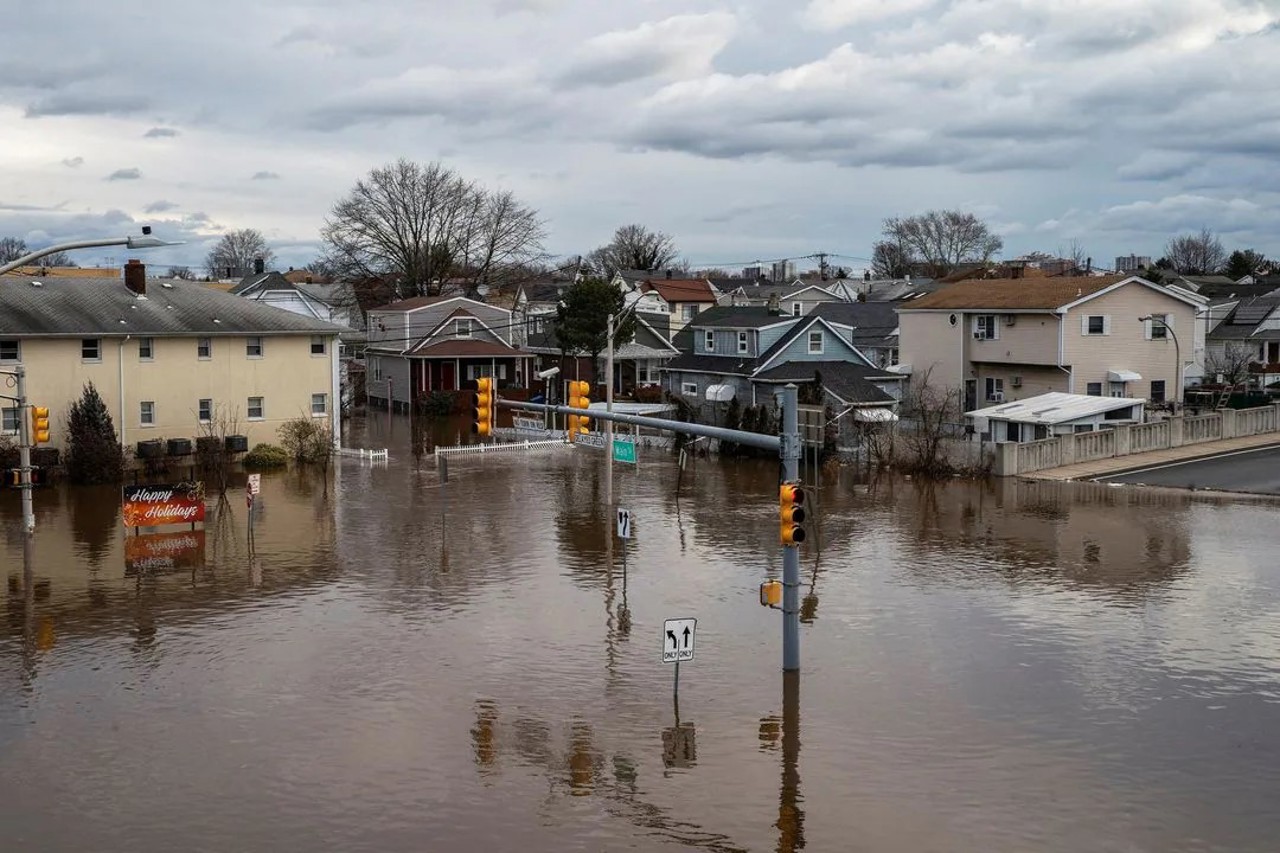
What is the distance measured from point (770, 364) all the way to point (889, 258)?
125065 millimetres

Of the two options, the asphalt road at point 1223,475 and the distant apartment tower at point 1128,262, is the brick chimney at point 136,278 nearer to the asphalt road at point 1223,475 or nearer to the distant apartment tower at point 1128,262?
the asphalt road at point 1223,475

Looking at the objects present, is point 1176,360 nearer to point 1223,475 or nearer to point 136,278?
point 1223,475

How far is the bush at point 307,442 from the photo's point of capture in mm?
55812

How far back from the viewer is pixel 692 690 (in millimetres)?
22797

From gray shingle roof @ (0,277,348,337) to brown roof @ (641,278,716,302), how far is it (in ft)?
205

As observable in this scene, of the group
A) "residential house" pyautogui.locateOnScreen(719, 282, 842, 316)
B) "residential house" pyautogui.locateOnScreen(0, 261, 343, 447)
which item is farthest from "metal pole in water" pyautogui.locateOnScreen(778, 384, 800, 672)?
"residential house" pyautogui.locateOnScreen(719, 282, 842, 316)

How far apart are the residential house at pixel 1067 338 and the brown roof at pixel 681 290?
5328 centimetres

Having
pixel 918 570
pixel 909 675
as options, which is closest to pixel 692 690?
pixel 909 675

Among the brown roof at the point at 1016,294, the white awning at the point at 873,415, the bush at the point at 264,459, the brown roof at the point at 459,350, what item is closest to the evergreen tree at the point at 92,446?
the bush at the point at 264,459

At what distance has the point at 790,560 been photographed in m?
21.9

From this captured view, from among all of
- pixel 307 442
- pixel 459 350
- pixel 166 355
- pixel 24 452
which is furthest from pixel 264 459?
pixel 459 350

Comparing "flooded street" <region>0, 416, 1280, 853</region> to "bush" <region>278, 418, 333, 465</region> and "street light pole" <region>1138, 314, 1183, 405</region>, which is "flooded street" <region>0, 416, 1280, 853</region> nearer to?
"bush" <region>278, 418, 333, 465</region>

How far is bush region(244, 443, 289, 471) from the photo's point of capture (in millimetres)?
54969

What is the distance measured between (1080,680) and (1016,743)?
391cm
